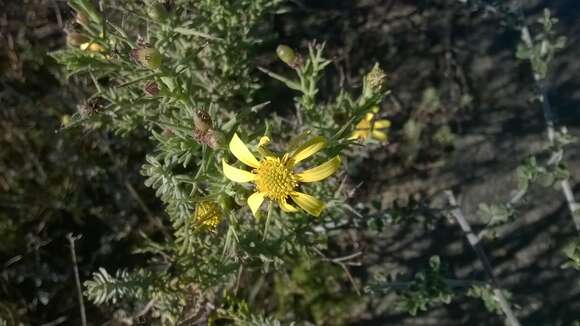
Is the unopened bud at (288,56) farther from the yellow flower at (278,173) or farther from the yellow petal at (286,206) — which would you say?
the yellow petal at (286,206)

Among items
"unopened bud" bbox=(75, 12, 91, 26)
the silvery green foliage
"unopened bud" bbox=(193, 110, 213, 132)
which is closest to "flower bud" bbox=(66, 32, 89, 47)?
"unopened bud" bbox=(75, 12, 91, 26)

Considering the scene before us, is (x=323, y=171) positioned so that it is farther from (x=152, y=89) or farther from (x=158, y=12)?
(x=158, y=12)

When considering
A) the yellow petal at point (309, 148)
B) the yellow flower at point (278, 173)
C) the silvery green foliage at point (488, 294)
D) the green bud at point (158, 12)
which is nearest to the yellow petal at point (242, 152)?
the yellow flower at point (278, 173)

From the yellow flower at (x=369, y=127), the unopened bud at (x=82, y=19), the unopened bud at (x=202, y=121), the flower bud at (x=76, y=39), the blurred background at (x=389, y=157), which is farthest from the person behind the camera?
the blurred background at (x=389, y=157)

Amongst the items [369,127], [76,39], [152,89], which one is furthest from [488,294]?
[76,39]

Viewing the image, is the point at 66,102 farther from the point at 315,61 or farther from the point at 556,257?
the point at 556,257

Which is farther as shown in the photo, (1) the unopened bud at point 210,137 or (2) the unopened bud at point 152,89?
(2) the unopened bud at point 152,89
